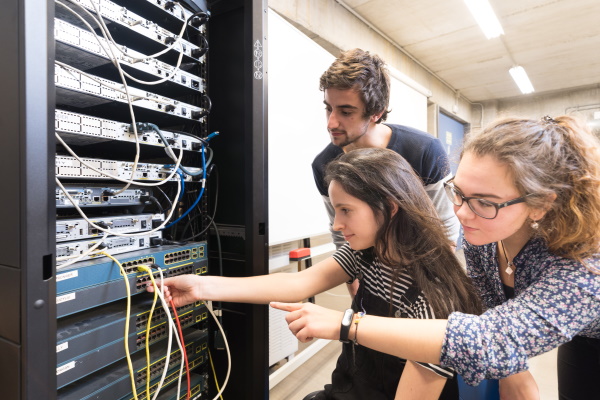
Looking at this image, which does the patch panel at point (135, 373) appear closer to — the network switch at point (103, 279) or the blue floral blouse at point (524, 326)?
the network switch at point (103, 279)

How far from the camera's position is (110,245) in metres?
0.74

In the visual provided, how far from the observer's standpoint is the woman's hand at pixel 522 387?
2.74 ft

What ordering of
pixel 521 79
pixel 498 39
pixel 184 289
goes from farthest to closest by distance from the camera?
pixel 521 79 → pixel 498 39 → pixel 184 289

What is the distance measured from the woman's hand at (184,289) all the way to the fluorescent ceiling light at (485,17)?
2.83 metres

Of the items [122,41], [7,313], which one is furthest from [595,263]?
[122,41]

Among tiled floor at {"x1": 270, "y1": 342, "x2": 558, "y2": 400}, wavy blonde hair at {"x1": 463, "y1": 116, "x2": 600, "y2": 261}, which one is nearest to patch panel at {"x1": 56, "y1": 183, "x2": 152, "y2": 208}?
wavy blonde hair at {"x1": 463, "y1": 116, "x2": 600, "y2": 261}

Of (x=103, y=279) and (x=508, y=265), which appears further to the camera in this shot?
(x=508, y=265)

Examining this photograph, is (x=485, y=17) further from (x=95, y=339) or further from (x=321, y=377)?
(x=95, y=339)

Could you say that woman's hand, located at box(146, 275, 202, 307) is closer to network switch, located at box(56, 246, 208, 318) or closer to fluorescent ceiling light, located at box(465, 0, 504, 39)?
network switch, located at box(56, 246, 208, 318)

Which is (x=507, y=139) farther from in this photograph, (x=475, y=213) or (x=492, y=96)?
(x=492, y=96)

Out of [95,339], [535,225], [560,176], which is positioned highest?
[560,176]

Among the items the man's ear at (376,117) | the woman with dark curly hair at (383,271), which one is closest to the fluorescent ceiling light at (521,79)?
the man's ear at (376,117)

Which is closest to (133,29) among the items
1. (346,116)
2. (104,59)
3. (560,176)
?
(104,59)

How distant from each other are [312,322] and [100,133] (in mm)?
610
